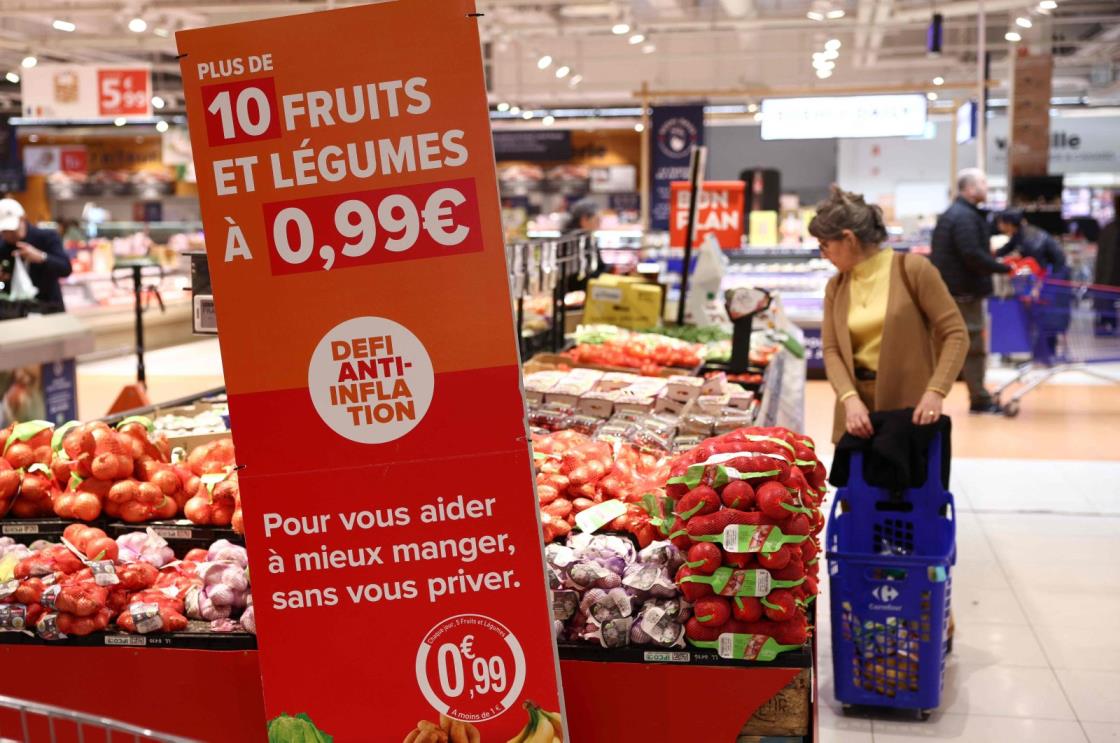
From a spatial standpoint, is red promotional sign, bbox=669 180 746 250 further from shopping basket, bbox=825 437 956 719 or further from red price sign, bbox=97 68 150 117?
red price sign, bbox=97 68 150 117

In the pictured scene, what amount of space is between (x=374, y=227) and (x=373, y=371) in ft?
0.87

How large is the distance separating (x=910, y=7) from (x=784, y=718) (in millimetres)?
14164

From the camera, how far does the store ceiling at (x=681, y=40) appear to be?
46.1 ft

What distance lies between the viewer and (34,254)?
26.9ft

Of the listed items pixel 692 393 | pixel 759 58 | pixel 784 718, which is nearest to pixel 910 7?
pixel 759 58

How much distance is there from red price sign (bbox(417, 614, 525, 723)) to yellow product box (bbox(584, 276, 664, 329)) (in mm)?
4777

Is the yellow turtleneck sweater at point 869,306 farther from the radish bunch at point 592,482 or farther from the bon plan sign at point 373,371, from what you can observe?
the bon plan sign at point 373,371

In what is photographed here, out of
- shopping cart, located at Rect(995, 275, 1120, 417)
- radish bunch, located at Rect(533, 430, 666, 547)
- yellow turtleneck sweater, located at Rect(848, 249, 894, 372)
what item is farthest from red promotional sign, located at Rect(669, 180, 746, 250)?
radish bunch, located at Rect(533, 430, 666, 547)

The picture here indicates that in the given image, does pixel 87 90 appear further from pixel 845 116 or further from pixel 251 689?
pixel 251 689

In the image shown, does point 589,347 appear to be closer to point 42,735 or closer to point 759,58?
point 42,735

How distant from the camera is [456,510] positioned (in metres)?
2.20

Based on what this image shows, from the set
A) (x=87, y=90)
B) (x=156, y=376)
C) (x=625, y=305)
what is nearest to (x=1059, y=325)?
(x=625, y=305)

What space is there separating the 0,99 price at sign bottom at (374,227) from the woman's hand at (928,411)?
2267 millimetres

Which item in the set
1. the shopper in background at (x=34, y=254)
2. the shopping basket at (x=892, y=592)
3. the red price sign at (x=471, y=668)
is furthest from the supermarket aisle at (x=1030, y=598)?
the shopper in background at (x=34, y=254)
